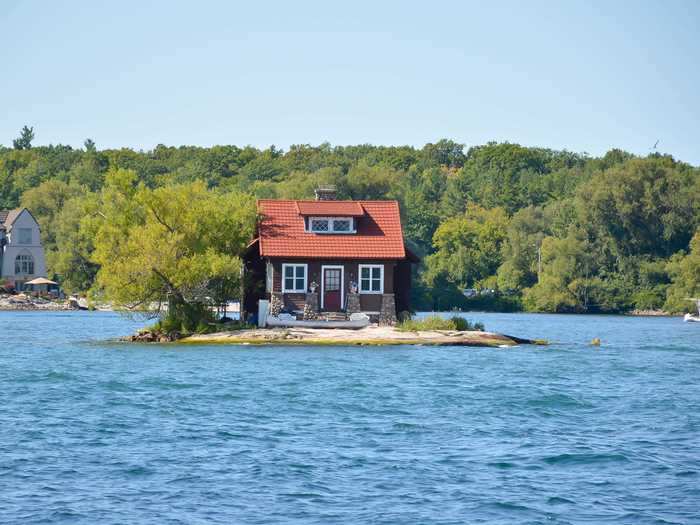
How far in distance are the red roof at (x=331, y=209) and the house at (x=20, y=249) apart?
2475 inches

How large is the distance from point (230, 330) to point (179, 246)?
169 inches

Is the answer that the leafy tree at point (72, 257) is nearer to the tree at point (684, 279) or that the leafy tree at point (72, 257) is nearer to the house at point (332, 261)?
the tree at point (684, 279)

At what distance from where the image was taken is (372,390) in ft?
118

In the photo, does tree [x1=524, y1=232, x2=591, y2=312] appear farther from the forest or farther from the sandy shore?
the sandy shore

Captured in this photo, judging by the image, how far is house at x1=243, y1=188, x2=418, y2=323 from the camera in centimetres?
5488

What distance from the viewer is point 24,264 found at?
11512 centimetres

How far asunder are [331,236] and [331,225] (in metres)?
0.56

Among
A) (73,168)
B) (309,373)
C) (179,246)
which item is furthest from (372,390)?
(73,168)

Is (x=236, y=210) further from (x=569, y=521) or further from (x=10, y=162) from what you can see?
(x=10, y=162)

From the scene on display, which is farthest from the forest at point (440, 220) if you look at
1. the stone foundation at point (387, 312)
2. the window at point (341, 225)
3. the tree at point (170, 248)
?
the stone foundation at point (387, 312)

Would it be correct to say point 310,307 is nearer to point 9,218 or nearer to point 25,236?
point 25,236

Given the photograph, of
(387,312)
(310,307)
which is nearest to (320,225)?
(310,307)

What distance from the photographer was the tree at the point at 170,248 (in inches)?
2053

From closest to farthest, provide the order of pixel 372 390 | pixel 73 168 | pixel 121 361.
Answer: pixel 372 390
pixel 121 361
pixel 73 168
